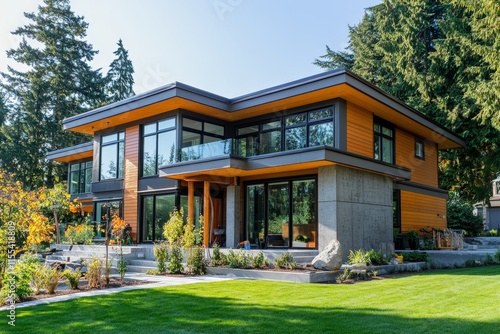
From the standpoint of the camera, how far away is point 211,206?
632 inches

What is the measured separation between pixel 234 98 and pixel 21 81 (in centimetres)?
2610

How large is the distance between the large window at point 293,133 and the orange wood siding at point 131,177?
4951 millimetres

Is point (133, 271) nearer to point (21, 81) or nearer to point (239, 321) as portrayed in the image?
point (239, 321)

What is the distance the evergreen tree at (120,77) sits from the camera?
38.5 m

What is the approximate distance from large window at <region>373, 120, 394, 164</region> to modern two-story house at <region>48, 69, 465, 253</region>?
47mm

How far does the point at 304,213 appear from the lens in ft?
47.0

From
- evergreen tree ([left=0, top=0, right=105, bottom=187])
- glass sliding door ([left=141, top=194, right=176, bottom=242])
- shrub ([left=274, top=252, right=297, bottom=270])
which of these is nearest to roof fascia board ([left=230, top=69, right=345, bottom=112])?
glass sliding door ([left=141, top=194, right=176, bottom=242])

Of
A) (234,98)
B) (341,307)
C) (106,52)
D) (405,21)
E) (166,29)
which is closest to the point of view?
(341,307)

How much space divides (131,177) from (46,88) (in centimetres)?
2051

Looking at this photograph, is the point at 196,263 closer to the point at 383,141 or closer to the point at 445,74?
the point at 383,141

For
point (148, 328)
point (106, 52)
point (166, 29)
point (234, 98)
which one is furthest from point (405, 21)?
point (106, 52)

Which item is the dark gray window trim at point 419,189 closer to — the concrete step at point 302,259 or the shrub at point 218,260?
the concrete step at point 302,259

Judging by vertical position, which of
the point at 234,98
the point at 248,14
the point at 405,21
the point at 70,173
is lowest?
the point at 70,173

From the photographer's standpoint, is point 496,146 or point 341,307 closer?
point 341,307
